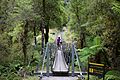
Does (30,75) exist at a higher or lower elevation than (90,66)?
lower

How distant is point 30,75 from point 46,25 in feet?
35.3

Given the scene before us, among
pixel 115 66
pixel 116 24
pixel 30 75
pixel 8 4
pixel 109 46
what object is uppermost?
pixel 8 4

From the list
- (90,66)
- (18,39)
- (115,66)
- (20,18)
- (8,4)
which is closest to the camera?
(90,66)

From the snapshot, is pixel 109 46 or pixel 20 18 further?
pixel 20 18

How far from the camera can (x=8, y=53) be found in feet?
40.0

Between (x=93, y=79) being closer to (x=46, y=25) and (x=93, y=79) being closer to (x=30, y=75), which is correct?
(x=30, y=75)

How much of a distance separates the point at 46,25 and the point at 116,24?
47.0 feet

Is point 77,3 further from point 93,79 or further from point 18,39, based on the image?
point 93,79

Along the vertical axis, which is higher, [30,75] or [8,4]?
[8,4]

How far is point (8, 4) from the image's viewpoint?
12945 mm

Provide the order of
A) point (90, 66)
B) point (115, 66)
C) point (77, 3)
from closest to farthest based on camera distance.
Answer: point (90, 66)
point (115, 66)
point (77, 3)

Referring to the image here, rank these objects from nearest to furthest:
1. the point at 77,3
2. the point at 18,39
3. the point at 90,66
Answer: the point at 90,66
the point at 18,39
the point at 77,3

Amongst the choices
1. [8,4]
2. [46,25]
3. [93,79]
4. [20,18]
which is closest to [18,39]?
[20,18]

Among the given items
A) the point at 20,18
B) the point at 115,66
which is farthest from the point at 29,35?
the point at 115,66
